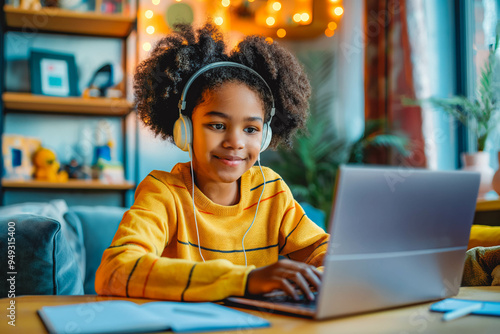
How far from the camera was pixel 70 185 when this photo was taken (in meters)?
2.79

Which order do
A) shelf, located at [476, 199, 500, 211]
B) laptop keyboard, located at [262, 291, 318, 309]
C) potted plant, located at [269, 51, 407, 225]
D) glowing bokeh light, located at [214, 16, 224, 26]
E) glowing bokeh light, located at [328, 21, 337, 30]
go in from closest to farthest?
laptop keyboard, located at [262, 291, 318, 309], shelf, located at [476, 199, 500, 211], potted plant, located at [269, 51, 407, 225], glowing bokeh light, located at [214, 16, 224, 26], glowing bokeh light, located at [328, 21, 337, 30]

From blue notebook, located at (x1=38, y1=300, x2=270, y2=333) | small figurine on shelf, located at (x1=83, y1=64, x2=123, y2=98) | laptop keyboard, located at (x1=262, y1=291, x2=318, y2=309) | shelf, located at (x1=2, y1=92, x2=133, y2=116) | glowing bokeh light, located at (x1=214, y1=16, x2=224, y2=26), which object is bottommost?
laptop keyboard, located at (x1=262, y1=291, x2=318, y2=309)

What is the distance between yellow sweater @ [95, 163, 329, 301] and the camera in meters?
0.74

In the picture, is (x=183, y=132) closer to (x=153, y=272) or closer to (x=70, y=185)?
(x=153, y=272)

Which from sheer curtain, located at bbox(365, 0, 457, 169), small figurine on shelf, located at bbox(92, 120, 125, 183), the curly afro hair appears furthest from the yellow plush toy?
sheer curtain, located at bbox(365, 0, 457, 169)

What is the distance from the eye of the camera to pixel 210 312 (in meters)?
0.62

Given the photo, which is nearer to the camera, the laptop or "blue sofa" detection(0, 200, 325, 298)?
the laptop

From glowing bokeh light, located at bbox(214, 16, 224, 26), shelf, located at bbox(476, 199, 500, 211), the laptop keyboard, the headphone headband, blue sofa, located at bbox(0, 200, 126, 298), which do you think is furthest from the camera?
glowing bokeh light, located at bbox(214, 16, 224, 26)

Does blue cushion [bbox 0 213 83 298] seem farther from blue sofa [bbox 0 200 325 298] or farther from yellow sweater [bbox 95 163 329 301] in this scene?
yellow sweater [bbox 95 163 329 301]

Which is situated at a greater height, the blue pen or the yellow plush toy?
the yellow plush toy

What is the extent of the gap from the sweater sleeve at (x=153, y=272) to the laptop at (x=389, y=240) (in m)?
0.03

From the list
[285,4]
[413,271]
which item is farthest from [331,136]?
[413,271]

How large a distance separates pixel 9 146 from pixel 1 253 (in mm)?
1739

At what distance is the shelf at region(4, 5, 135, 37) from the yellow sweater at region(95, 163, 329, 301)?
198cm
